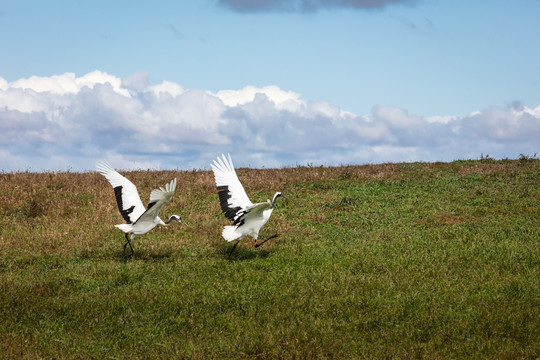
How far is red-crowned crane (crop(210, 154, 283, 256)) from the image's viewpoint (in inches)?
471

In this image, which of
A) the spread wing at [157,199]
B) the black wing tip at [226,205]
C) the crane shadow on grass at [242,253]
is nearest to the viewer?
the spread wing at [157,199]

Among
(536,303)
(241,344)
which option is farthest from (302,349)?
(536,303)

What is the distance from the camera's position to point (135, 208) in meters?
12.9

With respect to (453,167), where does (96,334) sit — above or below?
below

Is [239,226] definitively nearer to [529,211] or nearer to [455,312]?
[455,312]

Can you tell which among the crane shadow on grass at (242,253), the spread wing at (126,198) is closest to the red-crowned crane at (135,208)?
the spread wing at (126,198)

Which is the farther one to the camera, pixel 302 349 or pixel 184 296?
pixel 184 296

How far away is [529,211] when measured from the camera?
52.7 ft

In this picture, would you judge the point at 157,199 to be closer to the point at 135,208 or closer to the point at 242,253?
the point at 135,208

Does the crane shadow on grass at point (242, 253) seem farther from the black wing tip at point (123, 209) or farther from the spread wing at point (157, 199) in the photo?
the black wing tip at point (123, 209)

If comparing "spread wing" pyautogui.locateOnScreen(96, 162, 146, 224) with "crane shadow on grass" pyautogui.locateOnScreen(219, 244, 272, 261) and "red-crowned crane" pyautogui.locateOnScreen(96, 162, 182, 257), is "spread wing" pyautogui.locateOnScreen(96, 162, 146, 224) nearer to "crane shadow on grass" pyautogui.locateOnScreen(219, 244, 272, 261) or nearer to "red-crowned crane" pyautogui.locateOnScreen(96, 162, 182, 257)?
"red-crowned crane" pyautogui.locateOnScreen(96, 162, 182, 257)

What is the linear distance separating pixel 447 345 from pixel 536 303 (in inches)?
104

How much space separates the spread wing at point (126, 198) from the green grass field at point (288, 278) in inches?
40.2

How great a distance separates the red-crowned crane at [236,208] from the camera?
1197 cm
